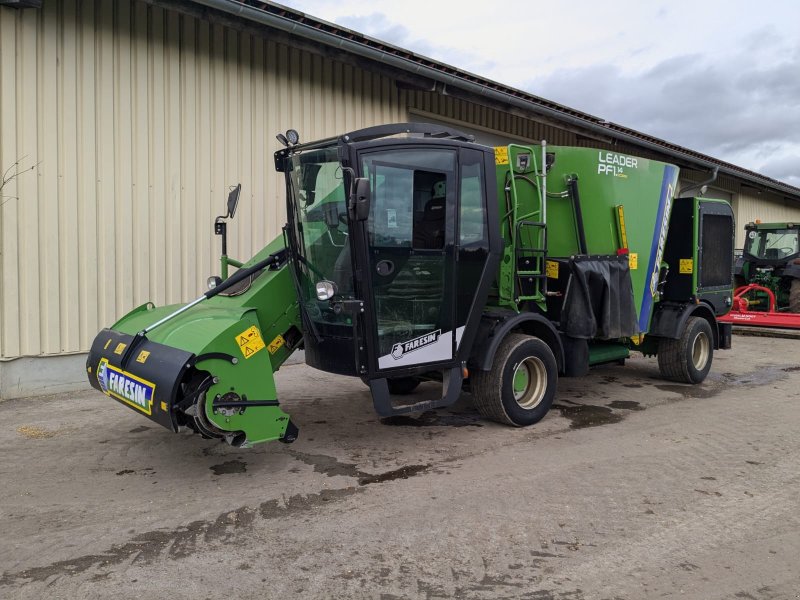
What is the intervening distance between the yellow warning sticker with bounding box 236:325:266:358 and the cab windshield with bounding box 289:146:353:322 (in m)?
0.62

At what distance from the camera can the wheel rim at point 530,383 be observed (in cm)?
596

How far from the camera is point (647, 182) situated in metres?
6.98

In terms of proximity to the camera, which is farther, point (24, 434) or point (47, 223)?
point (47, 223)

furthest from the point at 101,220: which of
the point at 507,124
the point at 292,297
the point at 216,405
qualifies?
the point at 507,124

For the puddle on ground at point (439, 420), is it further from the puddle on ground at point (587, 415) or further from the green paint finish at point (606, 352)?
the green paint finish at point (606, 352)

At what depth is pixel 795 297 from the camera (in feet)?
42.2

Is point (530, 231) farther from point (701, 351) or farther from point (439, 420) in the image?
point (701, 351)

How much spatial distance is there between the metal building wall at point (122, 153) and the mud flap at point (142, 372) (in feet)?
8.36

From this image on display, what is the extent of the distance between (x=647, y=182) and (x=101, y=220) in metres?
5.98

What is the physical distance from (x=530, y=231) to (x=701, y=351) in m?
3.37

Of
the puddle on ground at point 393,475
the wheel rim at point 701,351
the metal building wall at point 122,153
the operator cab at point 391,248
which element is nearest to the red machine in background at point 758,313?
the wheel rim at point 701,351

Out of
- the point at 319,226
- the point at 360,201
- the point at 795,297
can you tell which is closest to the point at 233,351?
the point at 319,226

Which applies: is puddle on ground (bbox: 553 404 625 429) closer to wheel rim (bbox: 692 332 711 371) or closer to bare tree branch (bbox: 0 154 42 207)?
wheel rim (bbox: 692 332 711 371)

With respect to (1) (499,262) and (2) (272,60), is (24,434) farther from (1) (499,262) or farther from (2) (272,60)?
(2) (272,60)
